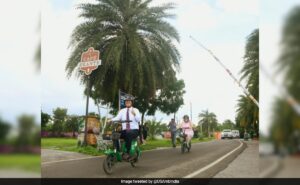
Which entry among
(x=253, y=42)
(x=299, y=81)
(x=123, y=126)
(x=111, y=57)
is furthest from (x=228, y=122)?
(x=299, y=81)

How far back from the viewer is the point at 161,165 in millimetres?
7230

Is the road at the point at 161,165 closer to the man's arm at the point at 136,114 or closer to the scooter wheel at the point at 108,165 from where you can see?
the scooter wheel at the point at 108,165

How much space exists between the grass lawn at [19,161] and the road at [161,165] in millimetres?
1149

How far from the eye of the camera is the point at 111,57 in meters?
7.50

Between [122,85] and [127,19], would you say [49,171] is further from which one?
[127,19]

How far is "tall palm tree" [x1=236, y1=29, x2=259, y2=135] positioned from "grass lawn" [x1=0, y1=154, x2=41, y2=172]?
288 cm

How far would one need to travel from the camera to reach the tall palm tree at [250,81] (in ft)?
18.4

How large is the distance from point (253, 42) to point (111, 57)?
8.33 ft

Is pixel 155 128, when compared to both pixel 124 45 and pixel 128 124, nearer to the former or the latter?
pixel 128 124

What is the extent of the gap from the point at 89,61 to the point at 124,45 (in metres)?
0.67

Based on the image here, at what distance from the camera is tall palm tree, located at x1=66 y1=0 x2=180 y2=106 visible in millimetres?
7441

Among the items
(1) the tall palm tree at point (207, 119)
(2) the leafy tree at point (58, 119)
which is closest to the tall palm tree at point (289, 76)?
(1) the tall palm tree at point (207, 119)

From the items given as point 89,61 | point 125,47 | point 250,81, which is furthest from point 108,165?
point 250,81

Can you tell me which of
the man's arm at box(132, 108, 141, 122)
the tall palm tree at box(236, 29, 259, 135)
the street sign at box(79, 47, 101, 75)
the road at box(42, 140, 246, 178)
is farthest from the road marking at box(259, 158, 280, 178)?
the street sign at box(79, 47, 101, 75)
